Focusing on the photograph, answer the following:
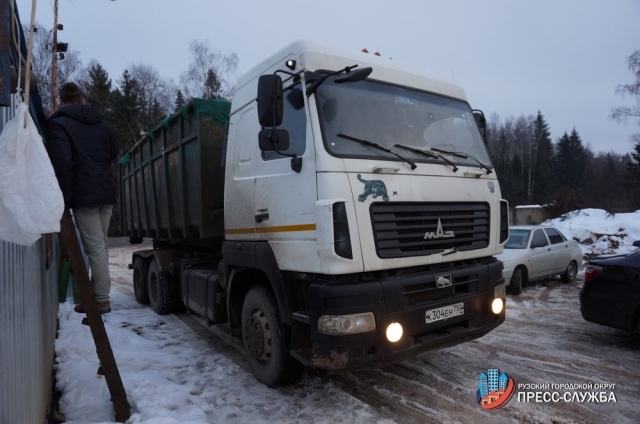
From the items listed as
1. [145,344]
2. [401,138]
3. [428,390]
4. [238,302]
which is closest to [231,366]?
[238,302]

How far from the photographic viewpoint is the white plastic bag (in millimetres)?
1956

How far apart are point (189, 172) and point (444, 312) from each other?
366 cm

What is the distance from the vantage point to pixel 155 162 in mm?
6867

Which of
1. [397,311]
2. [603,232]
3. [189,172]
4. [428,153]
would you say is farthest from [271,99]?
[603,232]

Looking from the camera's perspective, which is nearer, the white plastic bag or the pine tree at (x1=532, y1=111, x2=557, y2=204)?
the white plastic bag

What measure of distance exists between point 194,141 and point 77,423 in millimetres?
3312

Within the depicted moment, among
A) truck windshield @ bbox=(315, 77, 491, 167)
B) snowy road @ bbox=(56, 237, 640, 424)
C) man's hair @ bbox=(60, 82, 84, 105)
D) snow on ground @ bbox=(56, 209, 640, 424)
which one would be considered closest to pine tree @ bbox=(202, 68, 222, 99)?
snow on ground @ bbox=(56, 209, 640, 424)

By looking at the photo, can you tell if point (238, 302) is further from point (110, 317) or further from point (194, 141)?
point (110, 317)

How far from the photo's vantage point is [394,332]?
322 centimetres

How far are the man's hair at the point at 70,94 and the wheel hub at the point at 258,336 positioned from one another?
261cm

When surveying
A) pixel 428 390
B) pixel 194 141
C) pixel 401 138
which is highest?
pixel 194 141

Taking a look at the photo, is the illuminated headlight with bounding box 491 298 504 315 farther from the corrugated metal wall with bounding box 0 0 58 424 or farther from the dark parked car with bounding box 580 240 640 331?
the corrugated metal wall with bounding box 0 0 58 424

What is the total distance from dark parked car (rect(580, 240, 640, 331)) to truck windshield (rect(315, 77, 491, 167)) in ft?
7.98

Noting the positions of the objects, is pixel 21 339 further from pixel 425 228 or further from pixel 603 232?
pixel 603 232
